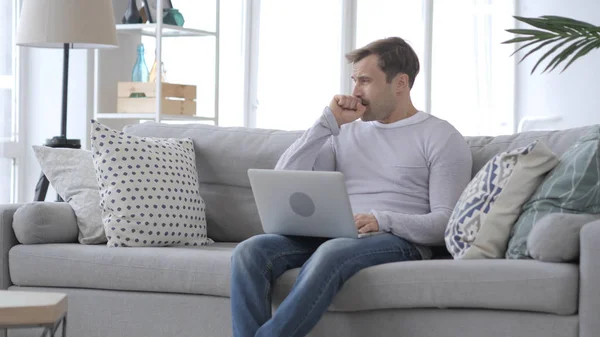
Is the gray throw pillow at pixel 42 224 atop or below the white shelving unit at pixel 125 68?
below

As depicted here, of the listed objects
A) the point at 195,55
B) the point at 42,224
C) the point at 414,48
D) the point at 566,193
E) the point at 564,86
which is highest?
the point at 414,48

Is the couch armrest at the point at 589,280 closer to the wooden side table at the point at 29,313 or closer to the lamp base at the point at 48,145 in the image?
the wooden side table at the point at 29,313

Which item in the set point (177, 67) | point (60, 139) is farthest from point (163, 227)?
point (177, 67)

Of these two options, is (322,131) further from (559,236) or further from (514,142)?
(559,236)

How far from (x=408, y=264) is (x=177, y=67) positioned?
3472mm

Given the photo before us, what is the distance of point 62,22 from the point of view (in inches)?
161

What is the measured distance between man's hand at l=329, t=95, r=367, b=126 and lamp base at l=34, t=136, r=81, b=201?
160 cm

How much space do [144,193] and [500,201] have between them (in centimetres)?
124

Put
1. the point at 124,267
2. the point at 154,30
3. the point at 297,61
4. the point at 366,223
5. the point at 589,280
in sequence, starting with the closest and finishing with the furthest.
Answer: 1. the point at 589,280
2. the point at 366,223
3. the point at 124,267
4. the point at 154,30
5. the point at 297,61

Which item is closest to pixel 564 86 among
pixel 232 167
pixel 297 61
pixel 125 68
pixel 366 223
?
pixel 297 61

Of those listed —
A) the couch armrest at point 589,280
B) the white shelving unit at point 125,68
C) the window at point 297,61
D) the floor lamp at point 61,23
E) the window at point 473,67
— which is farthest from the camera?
the window at point 473,67

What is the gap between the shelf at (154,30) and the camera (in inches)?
203

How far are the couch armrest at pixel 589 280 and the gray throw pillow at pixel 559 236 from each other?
0.05 metres

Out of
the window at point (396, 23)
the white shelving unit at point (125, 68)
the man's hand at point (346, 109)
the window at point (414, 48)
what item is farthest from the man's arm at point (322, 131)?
the window at point (396, 23)
